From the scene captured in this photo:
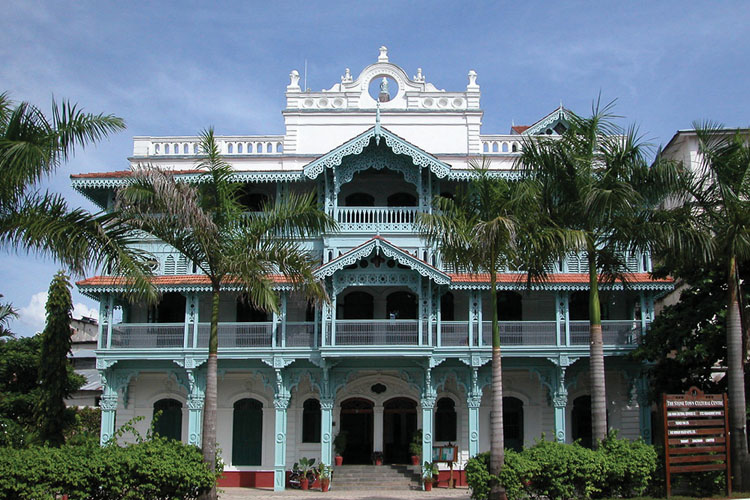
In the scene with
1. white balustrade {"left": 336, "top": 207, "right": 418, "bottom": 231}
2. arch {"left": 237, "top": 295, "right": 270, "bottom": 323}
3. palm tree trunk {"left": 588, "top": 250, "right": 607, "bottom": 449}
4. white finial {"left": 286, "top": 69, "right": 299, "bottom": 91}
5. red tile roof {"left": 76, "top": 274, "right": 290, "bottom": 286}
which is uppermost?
white finial {"left": 286, "top": 69, "right": 299, "bottom": 91}

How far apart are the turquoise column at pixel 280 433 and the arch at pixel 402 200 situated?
25.6 ft

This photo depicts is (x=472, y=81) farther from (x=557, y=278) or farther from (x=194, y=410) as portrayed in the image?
(x=194, y=410)

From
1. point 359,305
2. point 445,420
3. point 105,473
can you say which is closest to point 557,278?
point 445,420

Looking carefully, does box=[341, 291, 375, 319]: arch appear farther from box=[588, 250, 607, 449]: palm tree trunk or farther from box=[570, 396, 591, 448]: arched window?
box=[588, 250, 607, 449]: palm tree trunk

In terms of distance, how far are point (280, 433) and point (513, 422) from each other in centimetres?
837

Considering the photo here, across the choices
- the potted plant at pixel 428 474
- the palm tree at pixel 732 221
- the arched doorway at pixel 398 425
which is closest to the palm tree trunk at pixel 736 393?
the palm tree at pixel 732 221

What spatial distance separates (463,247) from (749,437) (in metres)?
10.7

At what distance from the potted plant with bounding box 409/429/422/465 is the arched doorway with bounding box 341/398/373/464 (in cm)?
196

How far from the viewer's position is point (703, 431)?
1777 centimetres

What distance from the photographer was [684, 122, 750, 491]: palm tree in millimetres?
18203

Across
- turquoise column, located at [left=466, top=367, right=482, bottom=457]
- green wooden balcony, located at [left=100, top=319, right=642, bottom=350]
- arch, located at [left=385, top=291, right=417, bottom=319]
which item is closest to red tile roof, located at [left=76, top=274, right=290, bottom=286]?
green wooden balcony, located at [left=100, top=319, right=642, bottom=350]

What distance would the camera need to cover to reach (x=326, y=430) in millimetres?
25172

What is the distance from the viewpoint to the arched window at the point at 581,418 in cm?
2723

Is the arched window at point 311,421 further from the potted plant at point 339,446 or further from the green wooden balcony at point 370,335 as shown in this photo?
the green wooden balcony at point 370,335
